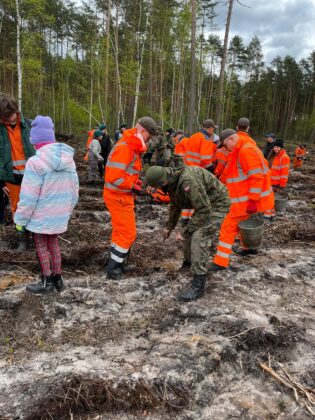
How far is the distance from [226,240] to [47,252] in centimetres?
228

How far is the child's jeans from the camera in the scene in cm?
338

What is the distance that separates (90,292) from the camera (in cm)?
365

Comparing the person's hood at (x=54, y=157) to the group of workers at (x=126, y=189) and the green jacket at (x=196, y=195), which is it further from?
the green jacket at (x=196, y=195)

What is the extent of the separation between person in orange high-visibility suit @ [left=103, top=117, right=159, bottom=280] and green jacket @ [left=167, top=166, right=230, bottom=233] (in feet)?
1.69

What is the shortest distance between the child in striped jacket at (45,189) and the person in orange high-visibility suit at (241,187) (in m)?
2.13

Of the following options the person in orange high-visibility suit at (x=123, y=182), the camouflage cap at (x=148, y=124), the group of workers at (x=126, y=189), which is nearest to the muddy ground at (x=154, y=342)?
the group of workers at (x=126, y=189)

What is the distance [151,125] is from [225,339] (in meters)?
2.40

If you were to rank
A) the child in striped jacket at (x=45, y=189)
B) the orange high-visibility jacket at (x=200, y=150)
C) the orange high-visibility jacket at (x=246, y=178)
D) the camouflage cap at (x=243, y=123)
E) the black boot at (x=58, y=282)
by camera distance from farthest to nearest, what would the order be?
the orange high-visibility jacket at (x=200, y=150), the camouflage cap at (x=243, y=123), the orange high-visibility jacket at (x=246, y=178), the black boot at (x=58, y=282), the child in striped jacket at (x=45, y=189)

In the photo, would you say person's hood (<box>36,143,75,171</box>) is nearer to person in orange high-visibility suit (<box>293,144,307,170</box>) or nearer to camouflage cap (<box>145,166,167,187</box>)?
camouflage cap (<box>145,166,167,187</box>)

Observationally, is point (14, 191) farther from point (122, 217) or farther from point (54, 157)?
point (54, 157)

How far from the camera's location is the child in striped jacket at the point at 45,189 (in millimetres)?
3123

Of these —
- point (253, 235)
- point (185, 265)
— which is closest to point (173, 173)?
point (185, 265)

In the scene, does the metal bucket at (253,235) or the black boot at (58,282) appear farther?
the metal bucket at (253,235)

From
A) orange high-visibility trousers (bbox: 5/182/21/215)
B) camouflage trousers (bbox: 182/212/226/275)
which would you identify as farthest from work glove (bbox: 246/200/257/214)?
orange high-visibility trousers (bbox: 5/182/21/215)
